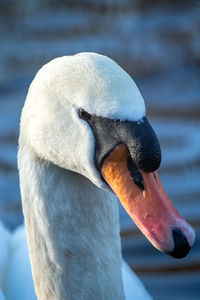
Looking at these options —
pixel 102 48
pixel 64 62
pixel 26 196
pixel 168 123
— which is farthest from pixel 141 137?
pixel 102 48

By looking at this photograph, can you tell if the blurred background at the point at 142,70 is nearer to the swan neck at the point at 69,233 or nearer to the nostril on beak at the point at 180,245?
the swan neck at the point at 69,233

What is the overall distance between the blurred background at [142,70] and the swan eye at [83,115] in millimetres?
2026

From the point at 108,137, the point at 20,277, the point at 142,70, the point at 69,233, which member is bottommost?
the point at 142,70

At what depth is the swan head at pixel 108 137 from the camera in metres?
2.23

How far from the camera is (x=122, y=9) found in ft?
31.9

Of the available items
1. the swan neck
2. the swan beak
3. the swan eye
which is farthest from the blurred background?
the swan eye

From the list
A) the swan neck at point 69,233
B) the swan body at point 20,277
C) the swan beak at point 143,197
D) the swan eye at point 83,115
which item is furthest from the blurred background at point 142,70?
the swan eye at point 83,115

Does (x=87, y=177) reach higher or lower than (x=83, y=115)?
lower

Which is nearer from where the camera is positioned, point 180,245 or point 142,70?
point 180,245

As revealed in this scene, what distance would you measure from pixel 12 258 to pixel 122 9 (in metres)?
6.34

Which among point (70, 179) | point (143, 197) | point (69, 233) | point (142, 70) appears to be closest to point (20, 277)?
point (69, 233)

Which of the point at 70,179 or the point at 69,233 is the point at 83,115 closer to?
the point at 70,179

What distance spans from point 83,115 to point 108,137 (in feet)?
0.34

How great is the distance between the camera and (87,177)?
2.48m
